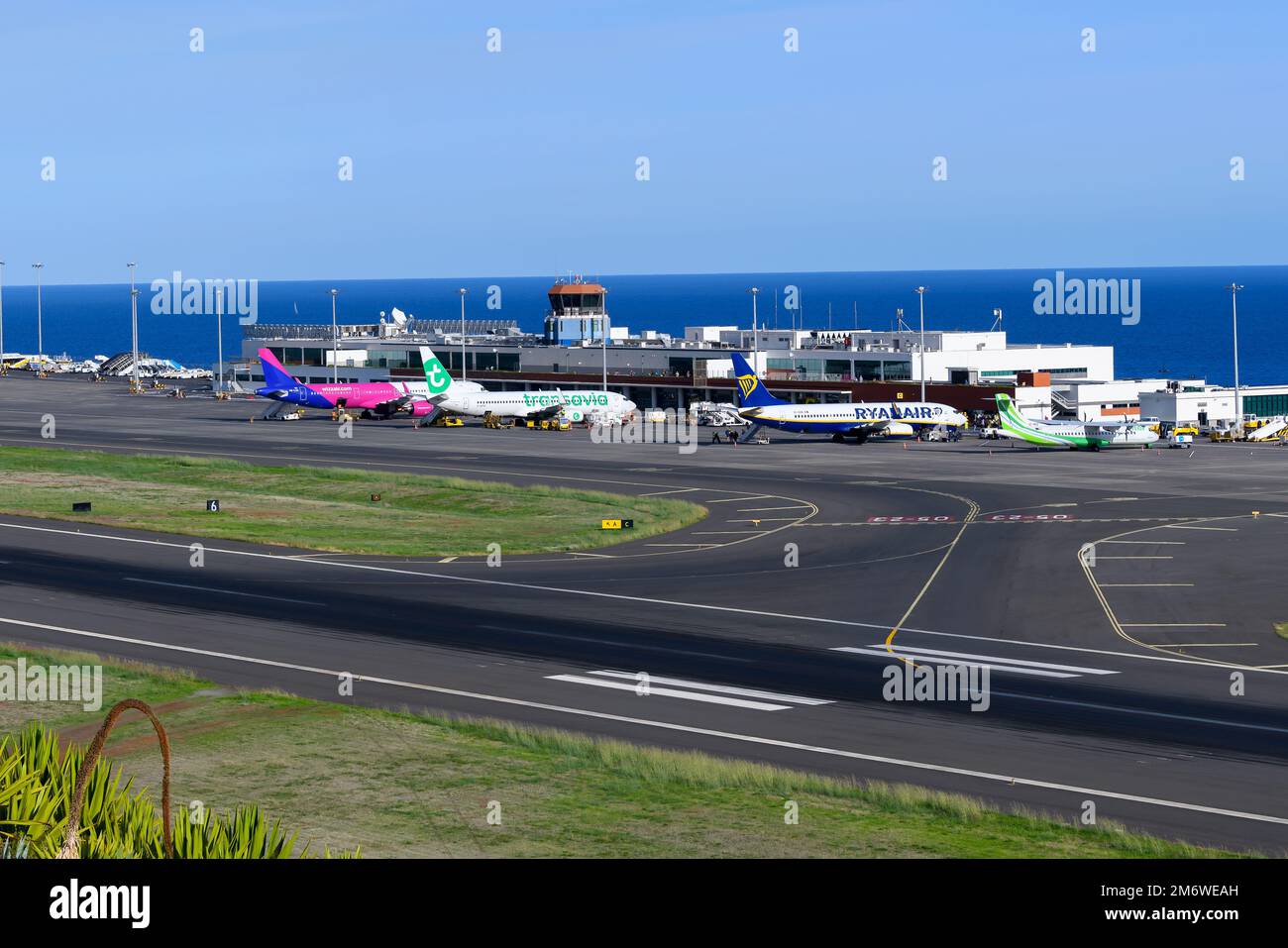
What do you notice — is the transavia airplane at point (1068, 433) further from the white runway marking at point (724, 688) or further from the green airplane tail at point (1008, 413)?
the white runway marking at point (724, 688)

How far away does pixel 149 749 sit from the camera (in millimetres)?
37469

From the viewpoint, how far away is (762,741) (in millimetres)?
38750

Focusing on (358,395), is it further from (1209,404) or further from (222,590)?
(222,590)

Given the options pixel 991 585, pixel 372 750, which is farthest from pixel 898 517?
pixel 372 750

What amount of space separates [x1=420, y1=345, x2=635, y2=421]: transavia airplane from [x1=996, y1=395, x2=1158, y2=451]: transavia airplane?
44.4 meters

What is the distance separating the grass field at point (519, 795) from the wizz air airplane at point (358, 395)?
121785 millimetres

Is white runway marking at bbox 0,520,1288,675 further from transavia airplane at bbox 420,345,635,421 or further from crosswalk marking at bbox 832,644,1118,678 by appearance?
transavia airplane at bbox 420,345,635,421

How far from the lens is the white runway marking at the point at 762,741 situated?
107ft

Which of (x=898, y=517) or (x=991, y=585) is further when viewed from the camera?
(x=898, y=517)

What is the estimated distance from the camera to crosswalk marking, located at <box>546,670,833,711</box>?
42906mm

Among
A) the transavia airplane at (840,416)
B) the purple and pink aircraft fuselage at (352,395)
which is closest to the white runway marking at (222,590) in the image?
the transavia airplane at (840,416)

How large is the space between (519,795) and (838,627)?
2398cm

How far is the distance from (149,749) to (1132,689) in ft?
89.1
